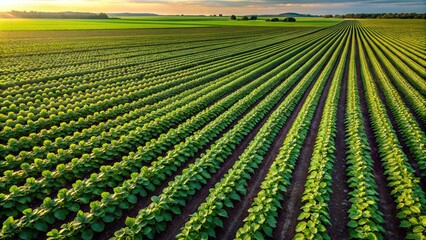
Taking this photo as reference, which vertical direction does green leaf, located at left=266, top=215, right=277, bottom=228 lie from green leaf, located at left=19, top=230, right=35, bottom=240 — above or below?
below

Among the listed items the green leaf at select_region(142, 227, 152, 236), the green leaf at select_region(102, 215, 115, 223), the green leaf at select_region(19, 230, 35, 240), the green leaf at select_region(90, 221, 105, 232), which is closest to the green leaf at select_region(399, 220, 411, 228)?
the green leaf at select_region(142, 227, 152, 236)

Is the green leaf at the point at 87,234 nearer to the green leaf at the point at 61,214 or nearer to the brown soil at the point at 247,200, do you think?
the green leaf at the point at 61,214

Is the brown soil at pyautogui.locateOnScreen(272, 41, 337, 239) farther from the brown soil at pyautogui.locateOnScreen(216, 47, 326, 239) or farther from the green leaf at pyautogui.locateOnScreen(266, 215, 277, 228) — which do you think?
the brown soil at pyautogui.locateOnScreen(216, 47, 326, 239)

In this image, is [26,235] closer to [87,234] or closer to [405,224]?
[87,234]

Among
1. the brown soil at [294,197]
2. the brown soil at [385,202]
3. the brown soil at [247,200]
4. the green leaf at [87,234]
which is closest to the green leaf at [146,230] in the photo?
the green leaf at [87,234]

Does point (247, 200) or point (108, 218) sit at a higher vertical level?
point (108, 218)

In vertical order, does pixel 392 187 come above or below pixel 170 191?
below

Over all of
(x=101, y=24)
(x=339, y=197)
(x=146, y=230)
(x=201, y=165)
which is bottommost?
(x=101, y=24)

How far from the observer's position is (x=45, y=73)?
18.7 metres

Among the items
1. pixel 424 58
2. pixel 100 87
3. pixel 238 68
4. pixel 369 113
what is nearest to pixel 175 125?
pixel 100 87

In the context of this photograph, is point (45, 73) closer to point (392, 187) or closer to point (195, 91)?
point (195, 91)

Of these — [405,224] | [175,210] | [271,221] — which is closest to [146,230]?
[175,210]

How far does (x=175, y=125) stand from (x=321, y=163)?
5871 mm

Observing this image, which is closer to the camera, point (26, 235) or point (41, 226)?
point (26, 235)
